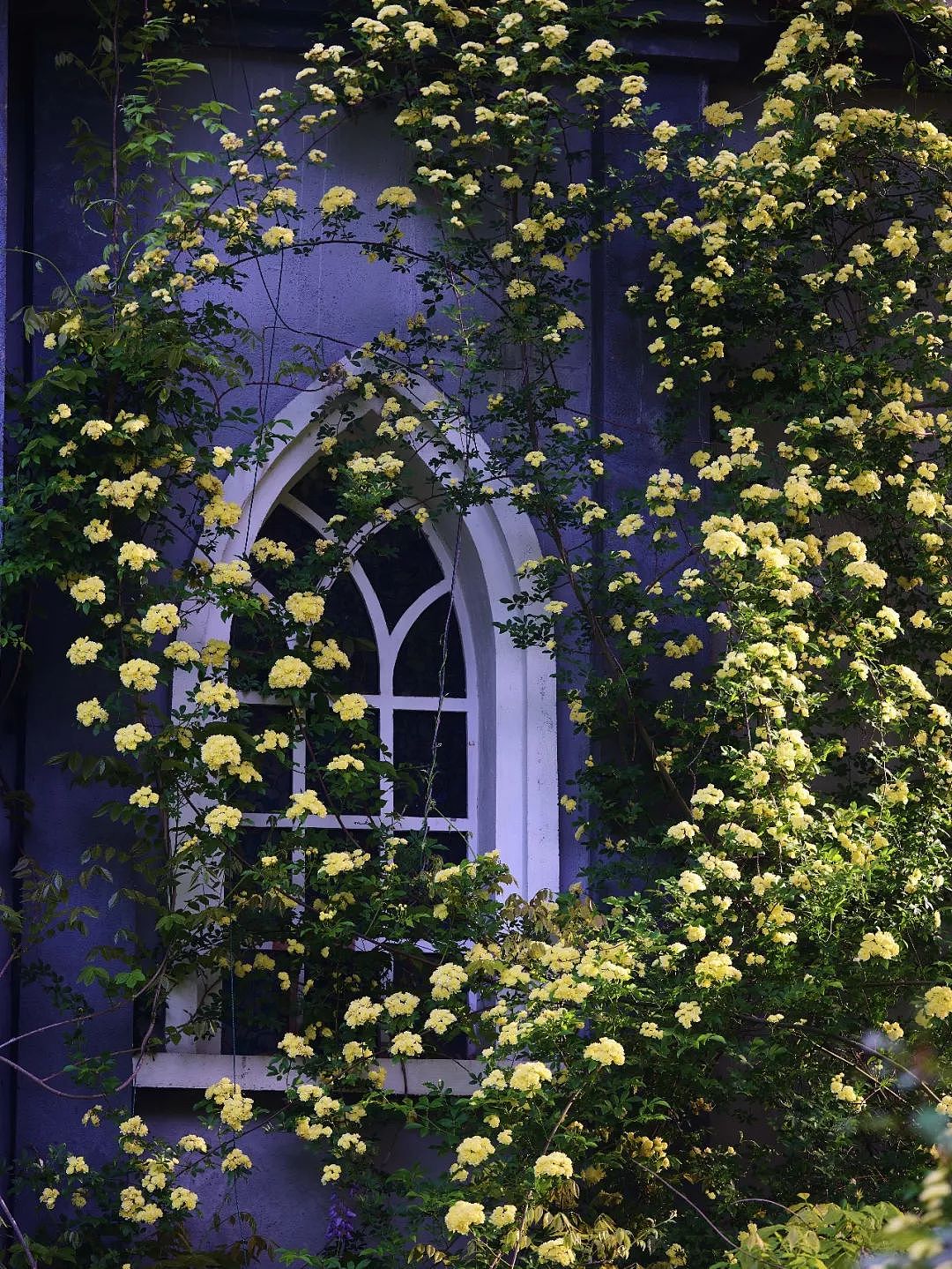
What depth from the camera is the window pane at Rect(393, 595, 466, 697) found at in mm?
6367

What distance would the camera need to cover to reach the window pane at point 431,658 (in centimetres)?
637

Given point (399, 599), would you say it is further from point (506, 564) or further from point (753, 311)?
point (753, 311)

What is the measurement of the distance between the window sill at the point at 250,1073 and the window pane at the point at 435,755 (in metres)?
1.03

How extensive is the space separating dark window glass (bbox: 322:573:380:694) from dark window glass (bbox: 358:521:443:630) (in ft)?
0.29

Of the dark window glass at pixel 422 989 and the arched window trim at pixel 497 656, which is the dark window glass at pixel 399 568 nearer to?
the arched window trim at pixel 497 656

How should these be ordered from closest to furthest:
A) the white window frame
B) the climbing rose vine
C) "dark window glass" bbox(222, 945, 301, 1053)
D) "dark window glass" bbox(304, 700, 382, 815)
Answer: the climbing rose vine < "dark window glass" bbox(304, 700, 382, 815) < "dark window glass" bbox(222, 945, 301, 1053) < the white window frame

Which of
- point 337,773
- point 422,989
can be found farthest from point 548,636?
point 422,989

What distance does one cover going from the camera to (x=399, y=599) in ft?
21.1

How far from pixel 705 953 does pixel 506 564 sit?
183 cm

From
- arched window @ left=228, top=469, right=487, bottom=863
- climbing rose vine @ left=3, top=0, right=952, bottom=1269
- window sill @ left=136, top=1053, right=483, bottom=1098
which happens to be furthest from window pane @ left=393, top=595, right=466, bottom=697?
window sill @ left=136, top=1053, right=483, bottom=1098

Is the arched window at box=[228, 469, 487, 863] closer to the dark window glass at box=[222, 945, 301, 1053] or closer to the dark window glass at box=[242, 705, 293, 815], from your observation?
the dark window glass at box=[242, 705, 293, 815]

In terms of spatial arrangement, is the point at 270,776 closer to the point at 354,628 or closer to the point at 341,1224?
the point at 354,628

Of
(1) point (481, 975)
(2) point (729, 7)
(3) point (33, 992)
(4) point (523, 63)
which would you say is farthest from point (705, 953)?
(2) point (729, 7)

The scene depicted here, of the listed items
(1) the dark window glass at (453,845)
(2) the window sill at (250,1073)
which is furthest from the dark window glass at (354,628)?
(2) the window sill at (250,1073)
